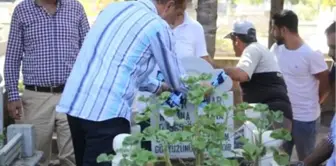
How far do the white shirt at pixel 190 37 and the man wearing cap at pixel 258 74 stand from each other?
28cm

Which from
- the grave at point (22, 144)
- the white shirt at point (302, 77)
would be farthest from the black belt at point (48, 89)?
the white shirt at point (302, 77)

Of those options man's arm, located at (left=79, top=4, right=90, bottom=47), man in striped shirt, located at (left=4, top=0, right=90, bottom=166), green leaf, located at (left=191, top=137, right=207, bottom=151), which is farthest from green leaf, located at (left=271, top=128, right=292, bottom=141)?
man's arm, located at (left=79, top=4, right=90, bottom=47)

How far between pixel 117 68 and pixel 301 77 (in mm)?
2297

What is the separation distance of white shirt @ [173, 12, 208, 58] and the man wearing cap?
0.28 m

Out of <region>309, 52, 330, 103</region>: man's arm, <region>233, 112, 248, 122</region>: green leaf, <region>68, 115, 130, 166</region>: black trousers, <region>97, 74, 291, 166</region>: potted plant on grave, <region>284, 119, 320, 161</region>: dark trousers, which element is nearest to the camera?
<region>97, 74, 291, 166</region>: potted plant on grave

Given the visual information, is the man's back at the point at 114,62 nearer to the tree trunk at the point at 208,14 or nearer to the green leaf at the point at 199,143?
the green leaf at the point at 199,143

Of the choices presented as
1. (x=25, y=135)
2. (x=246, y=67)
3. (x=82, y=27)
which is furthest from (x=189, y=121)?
(x=82, y=27)

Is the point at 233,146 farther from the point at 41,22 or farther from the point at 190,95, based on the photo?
the point at 41,22

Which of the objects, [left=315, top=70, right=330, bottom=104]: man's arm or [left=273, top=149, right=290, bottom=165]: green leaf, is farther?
[left=315, top=70, right=330, bottom=104]: man's arm

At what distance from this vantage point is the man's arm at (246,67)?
4.36 meters

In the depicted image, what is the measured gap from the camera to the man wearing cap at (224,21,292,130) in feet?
14.4

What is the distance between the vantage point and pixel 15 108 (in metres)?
4.23

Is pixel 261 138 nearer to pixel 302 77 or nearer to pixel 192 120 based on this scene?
pixel 192 120

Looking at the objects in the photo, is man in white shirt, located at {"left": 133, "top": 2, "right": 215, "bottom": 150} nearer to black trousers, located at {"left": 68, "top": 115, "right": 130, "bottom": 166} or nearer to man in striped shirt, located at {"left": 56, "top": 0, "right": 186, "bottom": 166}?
man in striped shirt, located at {"left": 56, "top": 0, "right": 186, "bottom": 166}
